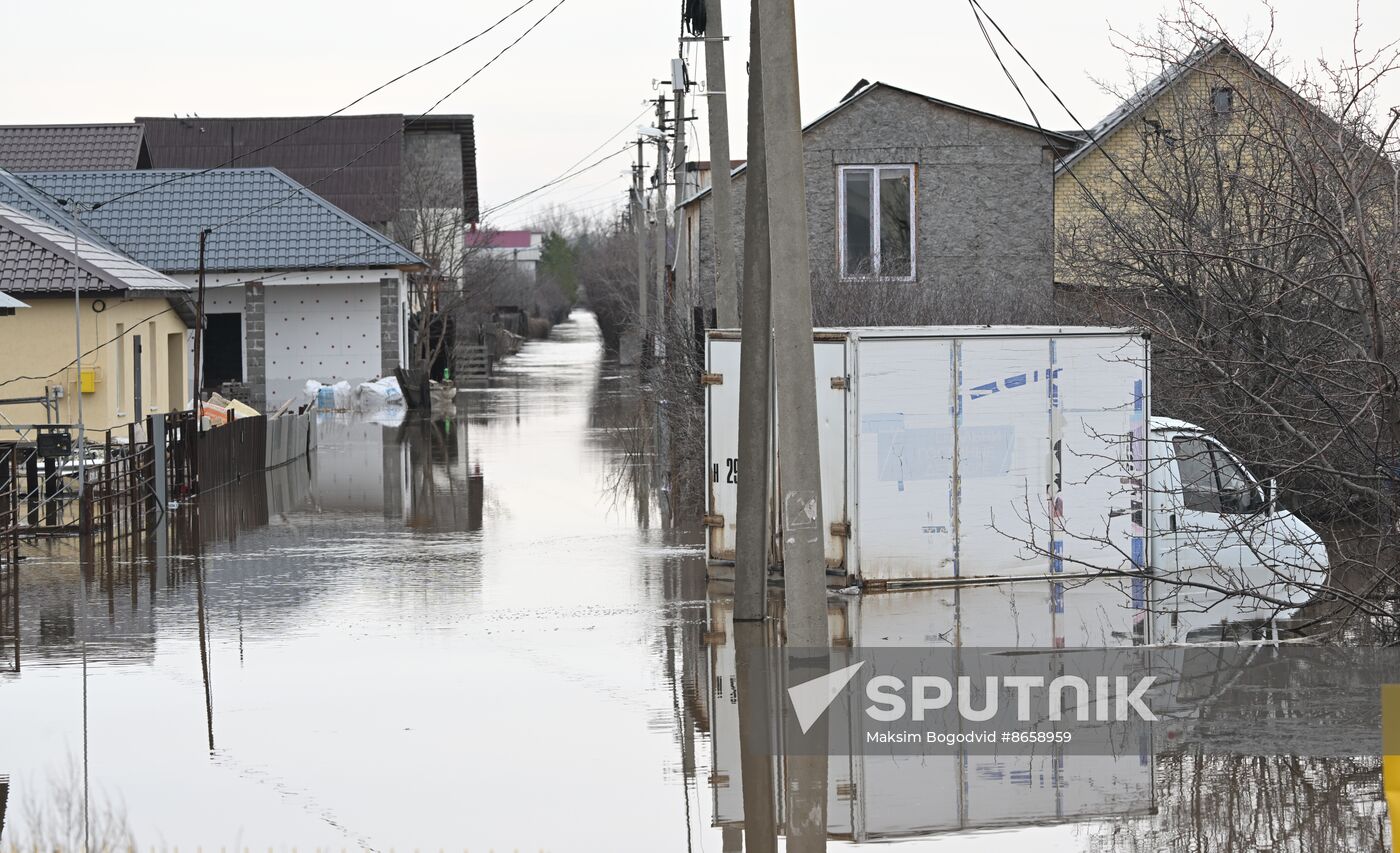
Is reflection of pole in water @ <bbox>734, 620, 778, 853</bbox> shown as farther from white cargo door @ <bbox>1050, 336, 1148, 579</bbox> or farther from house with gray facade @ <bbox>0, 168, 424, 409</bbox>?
house with gray facade @ <bbox>0, 168, 424, 409</bbox>

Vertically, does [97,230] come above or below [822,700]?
above

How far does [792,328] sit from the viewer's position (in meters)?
9.51

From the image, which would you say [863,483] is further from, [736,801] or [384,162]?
[384,162]

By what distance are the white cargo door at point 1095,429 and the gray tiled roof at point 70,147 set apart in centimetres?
3689

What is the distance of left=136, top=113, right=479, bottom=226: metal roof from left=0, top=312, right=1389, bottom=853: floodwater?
34.9 meters

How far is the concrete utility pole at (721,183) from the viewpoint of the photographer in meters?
14.4

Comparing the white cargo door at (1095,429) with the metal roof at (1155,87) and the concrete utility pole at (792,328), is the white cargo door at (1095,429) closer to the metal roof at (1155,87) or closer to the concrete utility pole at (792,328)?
the metal roof at (1155,87)

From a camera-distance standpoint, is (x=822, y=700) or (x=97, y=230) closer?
(x=822, y=700)

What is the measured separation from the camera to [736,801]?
7.47m

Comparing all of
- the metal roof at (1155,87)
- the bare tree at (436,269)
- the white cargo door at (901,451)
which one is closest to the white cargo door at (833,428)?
the white cargo door at (901,451)

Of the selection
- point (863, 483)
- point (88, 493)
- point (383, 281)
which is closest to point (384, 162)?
point (383, 281)

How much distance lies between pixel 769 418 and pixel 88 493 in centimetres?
886

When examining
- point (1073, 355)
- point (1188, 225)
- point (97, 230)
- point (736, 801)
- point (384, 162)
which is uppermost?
point (384, 162)

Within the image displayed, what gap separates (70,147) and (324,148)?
1127 centimetres
